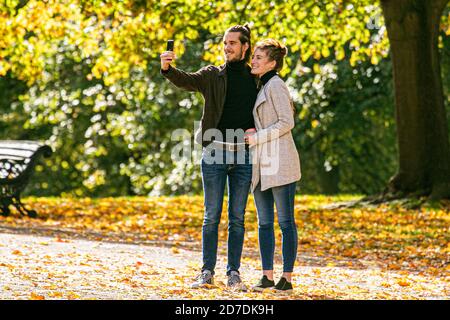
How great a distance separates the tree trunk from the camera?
14.7 metres

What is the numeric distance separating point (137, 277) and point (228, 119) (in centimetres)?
172

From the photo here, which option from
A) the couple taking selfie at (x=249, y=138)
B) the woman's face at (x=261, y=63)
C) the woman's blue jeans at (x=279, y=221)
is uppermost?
the woman's face at (x=261, y=63)

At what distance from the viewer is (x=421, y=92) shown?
1471 cm

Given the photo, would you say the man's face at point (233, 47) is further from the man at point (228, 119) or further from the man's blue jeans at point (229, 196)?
the man's blue jeans at point (229, 196)

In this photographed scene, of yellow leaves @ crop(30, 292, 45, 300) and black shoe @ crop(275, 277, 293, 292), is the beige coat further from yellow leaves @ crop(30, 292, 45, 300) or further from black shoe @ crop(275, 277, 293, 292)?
yellow leaves @ crop(30, 292, 45, 300)

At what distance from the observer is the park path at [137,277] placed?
22.7 feet

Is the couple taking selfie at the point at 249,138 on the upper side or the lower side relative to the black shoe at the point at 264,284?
upper

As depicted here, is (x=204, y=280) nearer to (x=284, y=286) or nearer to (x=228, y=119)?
(x=284, y=286)

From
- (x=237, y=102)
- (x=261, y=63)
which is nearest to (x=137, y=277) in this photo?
(x=237, y=102)

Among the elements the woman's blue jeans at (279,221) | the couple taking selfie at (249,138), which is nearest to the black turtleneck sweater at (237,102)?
the couple taking selfie at (249,138)

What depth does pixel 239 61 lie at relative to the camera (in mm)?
7051

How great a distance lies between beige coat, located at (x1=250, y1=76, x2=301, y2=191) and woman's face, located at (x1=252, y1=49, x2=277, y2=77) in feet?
0.32

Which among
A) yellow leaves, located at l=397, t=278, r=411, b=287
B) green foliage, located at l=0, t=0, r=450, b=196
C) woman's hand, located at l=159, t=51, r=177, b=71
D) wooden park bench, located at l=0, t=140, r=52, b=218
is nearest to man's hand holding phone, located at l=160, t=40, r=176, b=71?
woman's hand, located at l=159, t=51, r=177, b=71
